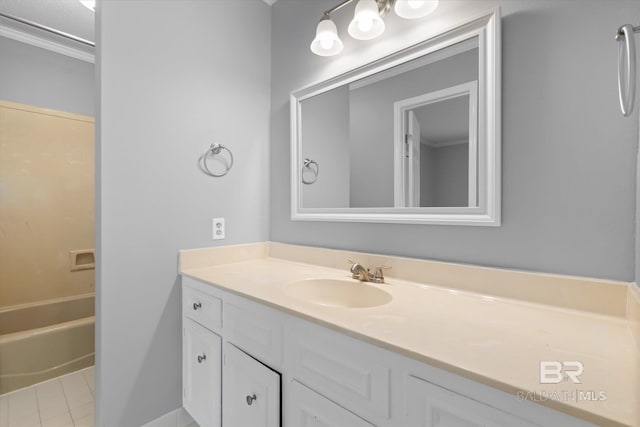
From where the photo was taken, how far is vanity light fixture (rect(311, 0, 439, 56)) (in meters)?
1.16

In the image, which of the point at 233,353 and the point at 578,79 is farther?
the point at 233,353

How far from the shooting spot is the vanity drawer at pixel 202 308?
1.26 m

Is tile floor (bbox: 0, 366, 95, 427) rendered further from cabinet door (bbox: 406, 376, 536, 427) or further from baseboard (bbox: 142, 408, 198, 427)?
cabinet door (bbox: 406, 376, 536, 427)

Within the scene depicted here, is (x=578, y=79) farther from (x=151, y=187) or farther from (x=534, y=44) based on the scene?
(x=151, y=187)

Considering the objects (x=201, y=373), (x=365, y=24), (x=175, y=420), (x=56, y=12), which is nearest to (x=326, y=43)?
(x=365, y=24)

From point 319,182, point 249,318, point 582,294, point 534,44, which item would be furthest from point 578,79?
point 249,318

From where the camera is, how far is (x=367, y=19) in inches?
50.8

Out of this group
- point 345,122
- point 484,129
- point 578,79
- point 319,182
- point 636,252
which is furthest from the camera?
point 319,182

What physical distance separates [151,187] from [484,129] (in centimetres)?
149

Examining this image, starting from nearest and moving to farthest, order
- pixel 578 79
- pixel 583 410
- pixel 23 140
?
pixel 583 410
pixel 578 79
pixel 23 140

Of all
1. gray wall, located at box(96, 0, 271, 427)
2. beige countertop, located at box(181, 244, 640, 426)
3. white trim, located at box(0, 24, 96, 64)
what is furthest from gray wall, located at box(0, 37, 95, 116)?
beige countertop, located at box(181, 244, 640, 426)

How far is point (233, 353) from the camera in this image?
46.3 inches

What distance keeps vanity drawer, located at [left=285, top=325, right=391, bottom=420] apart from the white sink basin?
0.32m

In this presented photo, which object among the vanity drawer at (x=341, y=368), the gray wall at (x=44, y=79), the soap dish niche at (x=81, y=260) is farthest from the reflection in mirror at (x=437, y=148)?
the gray wall at (x=44, y=79)
